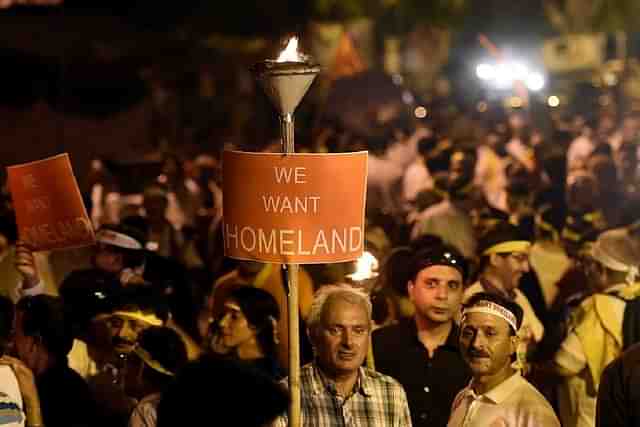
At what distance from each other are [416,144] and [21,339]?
12.6 meters

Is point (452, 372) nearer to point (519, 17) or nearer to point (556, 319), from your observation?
point (556, 319)

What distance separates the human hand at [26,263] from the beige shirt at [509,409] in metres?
2.99

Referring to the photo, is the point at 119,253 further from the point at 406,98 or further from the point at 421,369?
the point at 406,98

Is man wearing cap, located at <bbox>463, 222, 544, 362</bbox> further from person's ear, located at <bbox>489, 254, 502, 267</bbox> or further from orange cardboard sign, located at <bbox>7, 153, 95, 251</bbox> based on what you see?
orange cardboard sign, located at <bbox>7, 153, 95, 251</bbox>

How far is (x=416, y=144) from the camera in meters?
19.2

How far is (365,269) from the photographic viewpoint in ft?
27.8

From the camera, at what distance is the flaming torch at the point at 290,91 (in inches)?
237

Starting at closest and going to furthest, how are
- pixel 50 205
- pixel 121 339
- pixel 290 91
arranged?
1. pixel 290 91
2. pixel 121 339
3. pixel 50 205

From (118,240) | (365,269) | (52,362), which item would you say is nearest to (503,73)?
(118,240)

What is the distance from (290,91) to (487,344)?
1.56 metres

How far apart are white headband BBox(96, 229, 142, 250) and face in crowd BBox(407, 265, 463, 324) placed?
2.52 m

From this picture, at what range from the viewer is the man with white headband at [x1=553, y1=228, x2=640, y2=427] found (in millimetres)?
8023

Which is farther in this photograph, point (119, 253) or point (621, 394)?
point (119, 253)

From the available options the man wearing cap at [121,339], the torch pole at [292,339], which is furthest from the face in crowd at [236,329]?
the torch pole at [292,339]
